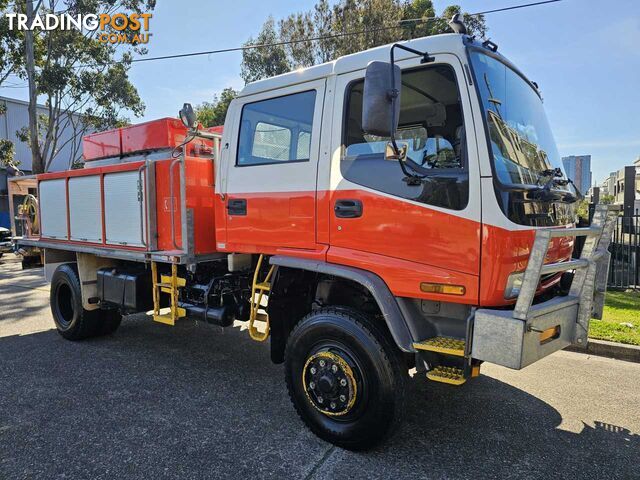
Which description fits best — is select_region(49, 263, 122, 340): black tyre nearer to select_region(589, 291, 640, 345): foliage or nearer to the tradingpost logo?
select_region(589, 291, 640, 345): foliage

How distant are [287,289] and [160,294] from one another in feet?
6.24

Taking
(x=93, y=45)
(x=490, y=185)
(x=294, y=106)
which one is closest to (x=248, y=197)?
(x=294, y=106)

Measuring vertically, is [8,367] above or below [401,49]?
below

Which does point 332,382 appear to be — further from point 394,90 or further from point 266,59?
point 266,59

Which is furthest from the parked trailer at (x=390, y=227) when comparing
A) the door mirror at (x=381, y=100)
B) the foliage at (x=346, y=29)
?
the foliage at (x=346, y=29)

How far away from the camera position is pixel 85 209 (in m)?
5.57

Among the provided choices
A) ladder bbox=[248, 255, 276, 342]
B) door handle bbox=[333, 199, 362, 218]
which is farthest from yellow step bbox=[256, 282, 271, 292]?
door handle bbox=[333, 199, 362, 218]

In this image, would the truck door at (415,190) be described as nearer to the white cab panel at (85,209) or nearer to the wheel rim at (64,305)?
the white cab panel at (85,209)

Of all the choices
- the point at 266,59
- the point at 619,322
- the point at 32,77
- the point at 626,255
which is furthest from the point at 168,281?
the point at 266,59

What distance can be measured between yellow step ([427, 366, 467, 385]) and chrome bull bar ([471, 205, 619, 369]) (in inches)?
9.9

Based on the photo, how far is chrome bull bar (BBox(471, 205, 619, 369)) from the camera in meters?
2.58

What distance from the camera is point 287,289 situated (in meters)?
3.88

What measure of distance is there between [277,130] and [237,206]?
743mm

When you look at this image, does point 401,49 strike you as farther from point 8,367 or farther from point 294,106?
point 8,367
